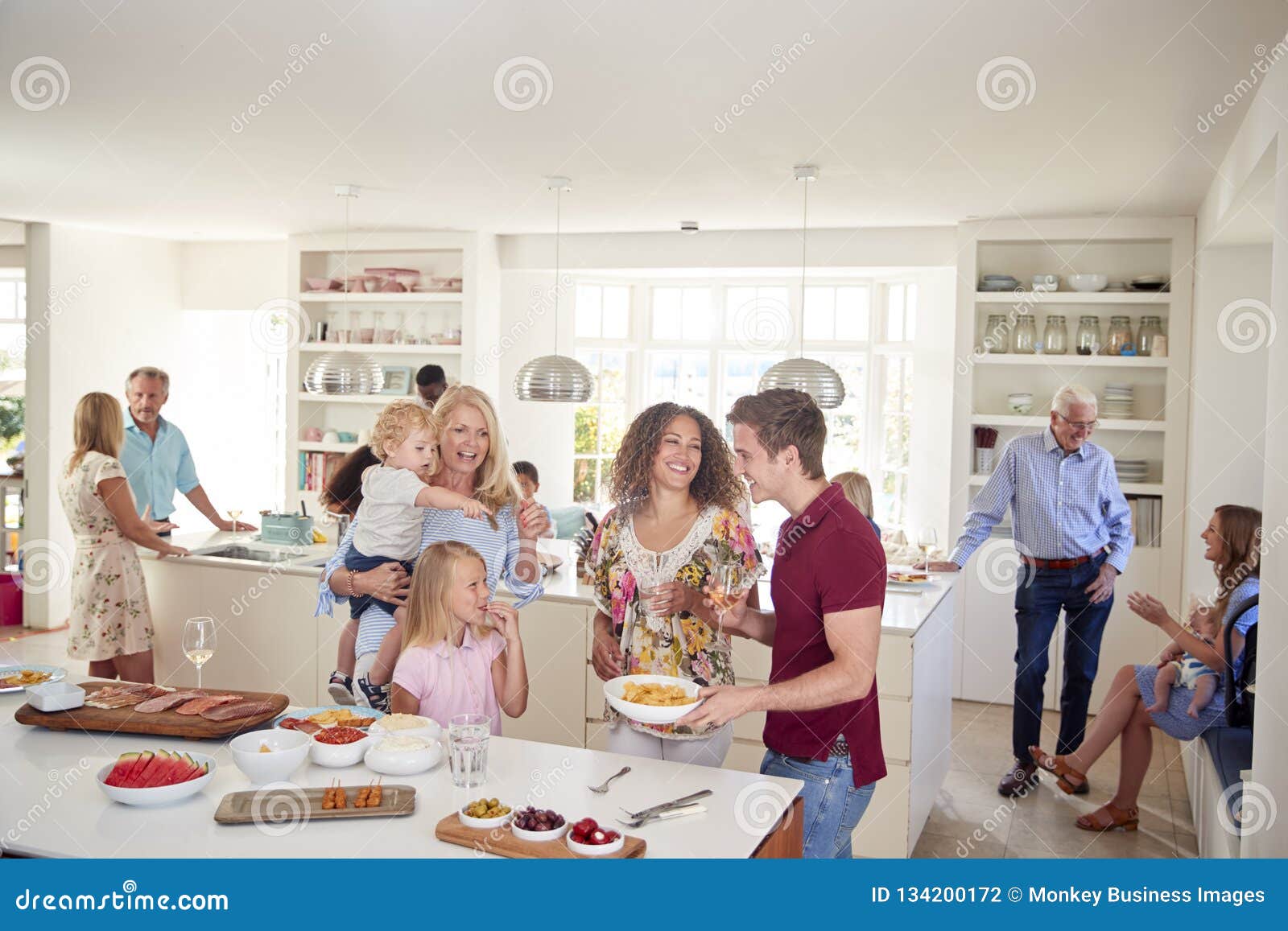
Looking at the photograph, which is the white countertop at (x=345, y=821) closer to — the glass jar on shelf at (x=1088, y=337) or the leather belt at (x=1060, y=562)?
the leather belt at (x=1060, y=562)

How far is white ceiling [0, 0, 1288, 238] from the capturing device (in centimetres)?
290

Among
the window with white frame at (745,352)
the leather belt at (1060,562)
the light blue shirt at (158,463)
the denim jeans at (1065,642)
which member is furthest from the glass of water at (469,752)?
the window with white frame at (745,352)

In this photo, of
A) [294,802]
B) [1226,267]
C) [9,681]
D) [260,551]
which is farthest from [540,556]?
[1226,267]

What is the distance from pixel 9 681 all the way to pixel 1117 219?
5461 millimetres

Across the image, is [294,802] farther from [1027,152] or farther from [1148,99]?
[1027,152]

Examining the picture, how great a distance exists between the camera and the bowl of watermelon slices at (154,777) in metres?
1.98

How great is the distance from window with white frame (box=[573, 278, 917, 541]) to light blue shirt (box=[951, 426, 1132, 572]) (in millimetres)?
2518

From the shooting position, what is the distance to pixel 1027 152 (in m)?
4.33

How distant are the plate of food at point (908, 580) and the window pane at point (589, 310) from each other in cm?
426

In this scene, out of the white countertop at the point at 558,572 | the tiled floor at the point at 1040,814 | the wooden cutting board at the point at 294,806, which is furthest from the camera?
the tiled floor at the point at 1040,814

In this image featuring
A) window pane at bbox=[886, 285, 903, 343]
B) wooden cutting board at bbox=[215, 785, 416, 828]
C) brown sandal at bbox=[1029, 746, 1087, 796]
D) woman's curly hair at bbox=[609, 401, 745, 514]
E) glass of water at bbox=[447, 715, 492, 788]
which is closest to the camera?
wooden cutting board at bbox=[215, 785, 416, 828]

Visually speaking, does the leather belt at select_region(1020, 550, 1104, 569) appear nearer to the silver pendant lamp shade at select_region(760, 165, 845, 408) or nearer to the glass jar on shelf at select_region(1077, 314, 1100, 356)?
the silver pendant lamp shade at select_region(760, 165, 845, 408)

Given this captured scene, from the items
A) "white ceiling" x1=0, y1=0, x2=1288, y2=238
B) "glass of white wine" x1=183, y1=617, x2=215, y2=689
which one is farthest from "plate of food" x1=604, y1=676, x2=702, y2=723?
"white ceiling" x1=0, y1=0, x2=1288, y2=238

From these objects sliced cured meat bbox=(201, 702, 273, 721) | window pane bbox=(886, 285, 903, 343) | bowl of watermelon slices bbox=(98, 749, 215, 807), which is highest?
window pane bbox=(886, 285, 903, 343)
